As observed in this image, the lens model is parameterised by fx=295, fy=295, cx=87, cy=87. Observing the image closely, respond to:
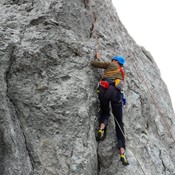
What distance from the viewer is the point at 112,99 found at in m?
8.58

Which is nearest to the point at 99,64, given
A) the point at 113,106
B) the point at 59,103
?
the point at 113,106

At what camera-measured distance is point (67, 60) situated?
9164 mm

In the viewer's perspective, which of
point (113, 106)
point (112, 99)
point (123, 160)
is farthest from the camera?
point (113, 106)

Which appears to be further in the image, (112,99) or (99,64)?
(99,64)

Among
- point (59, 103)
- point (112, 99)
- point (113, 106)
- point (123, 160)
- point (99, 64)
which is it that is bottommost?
point (123, 160)

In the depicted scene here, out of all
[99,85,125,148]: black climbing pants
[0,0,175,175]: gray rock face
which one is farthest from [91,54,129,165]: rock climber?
[0,0,175,175]: gray rock face

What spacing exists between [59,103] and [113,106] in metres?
1.59

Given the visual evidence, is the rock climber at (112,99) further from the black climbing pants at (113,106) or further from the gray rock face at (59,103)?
the gray rock face at (59,103)

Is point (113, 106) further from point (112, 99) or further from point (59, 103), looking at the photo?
point (59, 103)

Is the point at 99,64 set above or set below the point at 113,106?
above

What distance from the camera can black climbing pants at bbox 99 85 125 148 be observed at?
8570 millimetres

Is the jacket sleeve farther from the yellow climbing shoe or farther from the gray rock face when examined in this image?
→ the yellow climbing shoe

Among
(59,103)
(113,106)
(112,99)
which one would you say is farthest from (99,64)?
(59,103)

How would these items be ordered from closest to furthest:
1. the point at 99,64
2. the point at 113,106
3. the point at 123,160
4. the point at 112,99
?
the point at 123,160 < the point at 112,99 < the point at 113,106 < the point at 99,64
